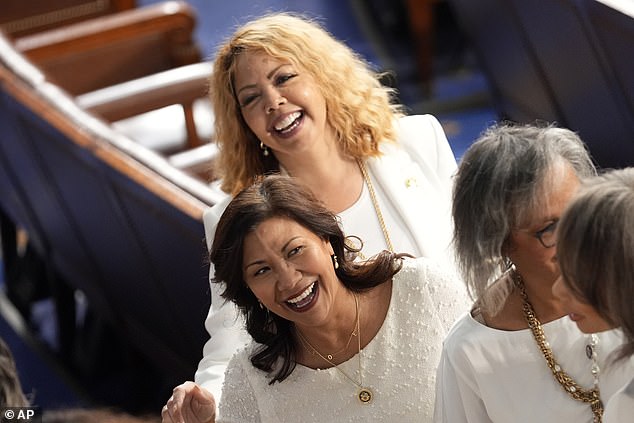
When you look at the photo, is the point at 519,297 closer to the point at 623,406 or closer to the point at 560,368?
the point at 560,368

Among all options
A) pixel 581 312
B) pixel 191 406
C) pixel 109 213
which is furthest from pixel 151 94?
pixel 581 312

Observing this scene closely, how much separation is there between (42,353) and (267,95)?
8.33 ft

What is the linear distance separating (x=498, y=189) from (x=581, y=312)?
0.79 ft

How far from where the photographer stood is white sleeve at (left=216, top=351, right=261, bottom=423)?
85.7 inches

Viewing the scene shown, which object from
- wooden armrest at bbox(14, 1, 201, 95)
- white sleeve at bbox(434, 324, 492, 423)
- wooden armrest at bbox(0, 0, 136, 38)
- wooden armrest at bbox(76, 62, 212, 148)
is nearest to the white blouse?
white sleeve at bbox(434, 324, 492, 423)

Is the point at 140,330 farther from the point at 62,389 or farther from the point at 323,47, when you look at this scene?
the point at 323,47

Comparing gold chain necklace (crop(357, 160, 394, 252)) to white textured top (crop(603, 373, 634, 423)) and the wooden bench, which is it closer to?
the wooden bench

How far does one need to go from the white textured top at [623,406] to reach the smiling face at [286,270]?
0.59 metres

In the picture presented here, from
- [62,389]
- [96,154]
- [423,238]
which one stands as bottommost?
[62,389]

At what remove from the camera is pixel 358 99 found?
2.69 m

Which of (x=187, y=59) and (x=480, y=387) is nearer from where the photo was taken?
(x=480, y=387)

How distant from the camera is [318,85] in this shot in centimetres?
264

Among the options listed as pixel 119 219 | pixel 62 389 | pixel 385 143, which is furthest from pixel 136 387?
pixel 385 143

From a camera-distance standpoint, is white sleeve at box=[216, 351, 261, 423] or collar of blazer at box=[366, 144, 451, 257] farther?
collar of blazer at box=[366, 144, 451, 257]
